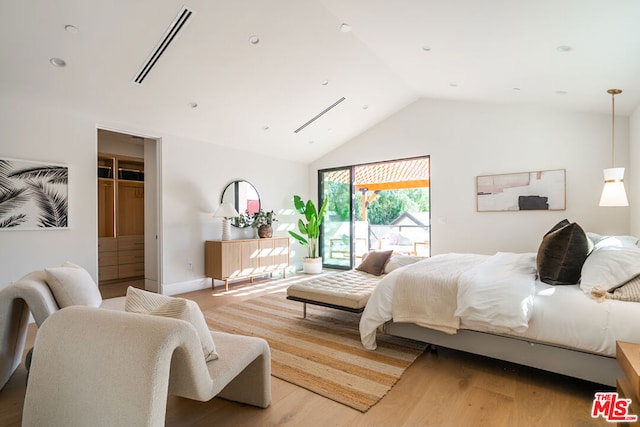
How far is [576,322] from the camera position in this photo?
2.03 meters

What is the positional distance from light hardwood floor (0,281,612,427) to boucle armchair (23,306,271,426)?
670 millimetres

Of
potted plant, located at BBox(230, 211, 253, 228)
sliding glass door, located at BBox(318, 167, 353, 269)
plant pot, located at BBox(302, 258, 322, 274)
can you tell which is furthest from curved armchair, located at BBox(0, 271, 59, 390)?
sliding glass door, located at BBox(318, 167, 353, 269)

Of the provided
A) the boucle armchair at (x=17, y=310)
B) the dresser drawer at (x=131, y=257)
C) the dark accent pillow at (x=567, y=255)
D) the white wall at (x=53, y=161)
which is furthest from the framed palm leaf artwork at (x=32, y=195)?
the dark accent pillow at (x=567, y=255)

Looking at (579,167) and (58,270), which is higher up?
(579,167)

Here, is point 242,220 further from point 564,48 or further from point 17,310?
point 564,48

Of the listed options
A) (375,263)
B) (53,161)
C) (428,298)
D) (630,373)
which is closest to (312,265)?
(375,263)

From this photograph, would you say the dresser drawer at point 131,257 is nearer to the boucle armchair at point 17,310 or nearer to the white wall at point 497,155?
the boucle armchair at point 17,310

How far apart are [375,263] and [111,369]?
3.32m

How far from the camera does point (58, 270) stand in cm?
235

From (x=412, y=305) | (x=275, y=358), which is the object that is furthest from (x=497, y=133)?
(x=275, y=358)

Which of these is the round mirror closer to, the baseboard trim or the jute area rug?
the baseboard trim

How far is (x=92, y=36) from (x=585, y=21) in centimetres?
408

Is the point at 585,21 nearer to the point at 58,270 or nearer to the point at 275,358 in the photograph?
the point at 275,358

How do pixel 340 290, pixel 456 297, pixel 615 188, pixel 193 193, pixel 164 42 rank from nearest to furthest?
pixel 456 297
pixel 615 188
pixel 164 42
pixel 340 290
pixel 193 193
